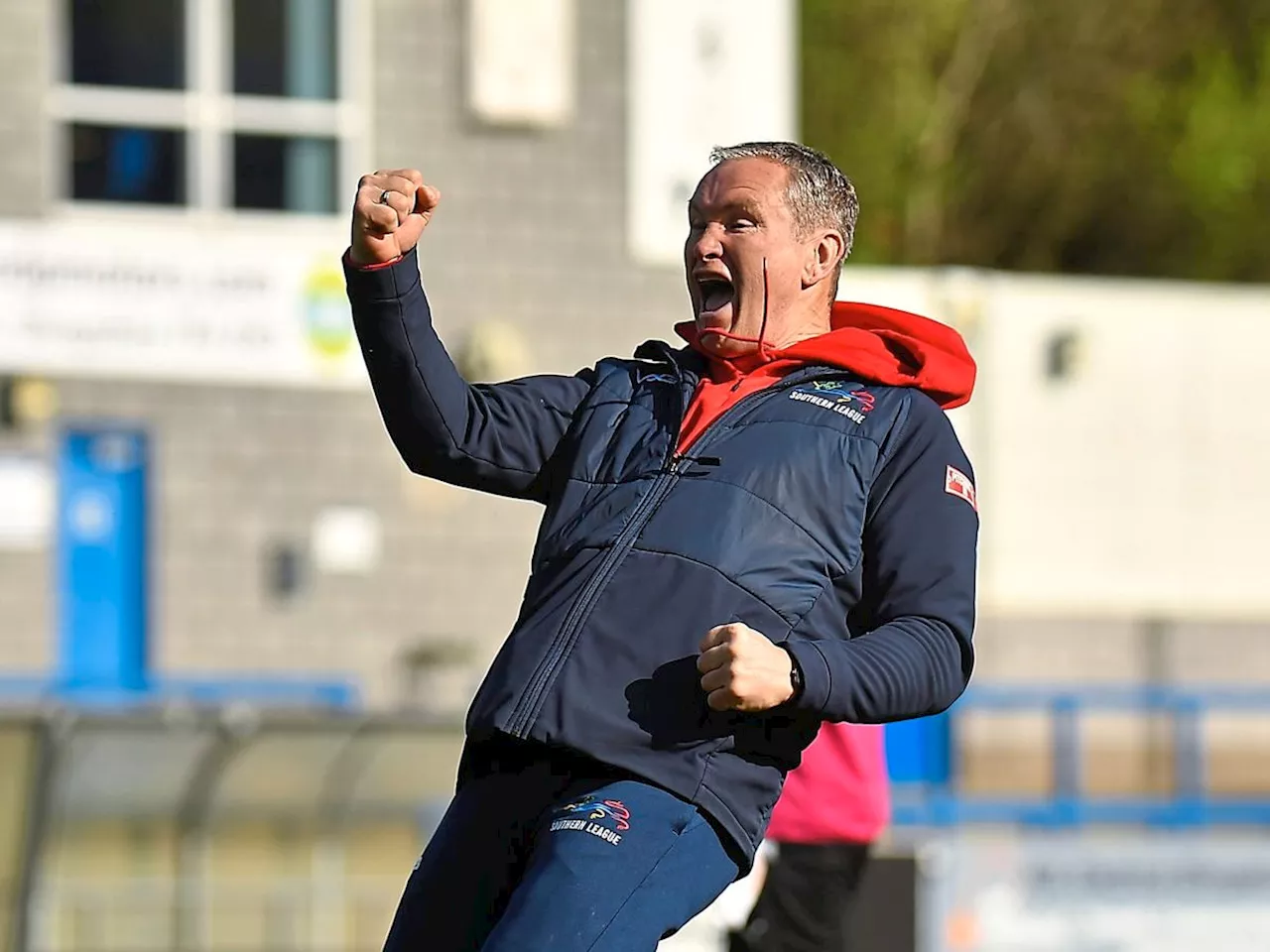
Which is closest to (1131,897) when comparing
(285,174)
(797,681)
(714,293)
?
(714,293)

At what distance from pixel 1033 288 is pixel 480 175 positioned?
18.4ft

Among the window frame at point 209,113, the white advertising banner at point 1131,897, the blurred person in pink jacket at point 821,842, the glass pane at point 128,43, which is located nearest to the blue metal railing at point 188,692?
the window frame at point 209,113

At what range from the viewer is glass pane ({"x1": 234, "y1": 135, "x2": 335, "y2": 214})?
64.6ft

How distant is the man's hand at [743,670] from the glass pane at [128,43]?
16.4 m

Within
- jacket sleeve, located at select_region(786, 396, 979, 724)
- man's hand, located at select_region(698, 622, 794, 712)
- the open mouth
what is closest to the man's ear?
the open mouth

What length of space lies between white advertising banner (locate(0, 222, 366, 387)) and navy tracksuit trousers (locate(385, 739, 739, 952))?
15.2 metres

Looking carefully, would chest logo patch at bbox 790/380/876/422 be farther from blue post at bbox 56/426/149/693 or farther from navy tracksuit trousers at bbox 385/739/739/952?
blue post at bbox 56/426/149/693

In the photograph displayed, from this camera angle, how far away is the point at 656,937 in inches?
152

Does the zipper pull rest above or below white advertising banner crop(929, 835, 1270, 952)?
above

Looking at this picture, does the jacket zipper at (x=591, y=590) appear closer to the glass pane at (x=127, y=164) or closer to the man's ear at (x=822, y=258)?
the man's ear at (x=822, y=258)

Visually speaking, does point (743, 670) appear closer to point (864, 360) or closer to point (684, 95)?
point (864, 360)

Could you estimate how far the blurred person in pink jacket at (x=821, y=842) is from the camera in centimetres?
691

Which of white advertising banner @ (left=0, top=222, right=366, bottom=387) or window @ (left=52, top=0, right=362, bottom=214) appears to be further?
→ window @ (left=52, top=0, right=362, bottom=214)

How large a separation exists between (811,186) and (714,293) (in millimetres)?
217
